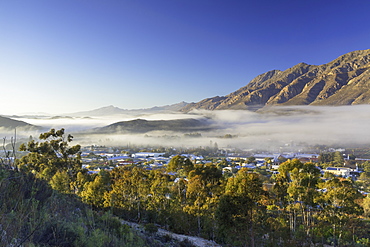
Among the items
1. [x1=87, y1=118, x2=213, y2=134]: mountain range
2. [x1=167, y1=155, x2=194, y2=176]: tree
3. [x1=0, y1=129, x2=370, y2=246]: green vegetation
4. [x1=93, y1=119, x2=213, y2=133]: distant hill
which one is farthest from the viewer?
[x1=93, y1=119, x2=213, y2=133]: distant hill

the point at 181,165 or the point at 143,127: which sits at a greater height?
the point at 181,165

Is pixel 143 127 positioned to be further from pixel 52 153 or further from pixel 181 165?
pixel 181 165

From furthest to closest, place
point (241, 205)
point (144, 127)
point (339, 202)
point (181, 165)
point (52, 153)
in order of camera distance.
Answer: point (144, 127) → point (52, 153) → point (181, 165) → point (339, 202) → point (241, 205)

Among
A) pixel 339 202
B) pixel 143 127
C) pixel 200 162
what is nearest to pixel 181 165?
pixel 339 202

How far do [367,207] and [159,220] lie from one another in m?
19.6

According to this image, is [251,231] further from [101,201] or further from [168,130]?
[168,130]

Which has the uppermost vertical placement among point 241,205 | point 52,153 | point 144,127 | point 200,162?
point 52,153

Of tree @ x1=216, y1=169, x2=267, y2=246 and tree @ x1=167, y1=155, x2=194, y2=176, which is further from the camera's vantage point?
tree @ x1=167, y1=155, x2=194, y2=176

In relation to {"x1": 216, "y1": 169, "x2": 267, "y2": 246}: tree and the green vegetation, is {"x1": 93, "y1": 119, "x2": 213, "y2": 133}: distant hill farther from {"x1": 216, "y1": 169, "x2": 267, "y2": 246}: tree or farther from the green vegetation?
{"x1": 216, "y1": 169, "x2": 267, "y2": 246}: tree

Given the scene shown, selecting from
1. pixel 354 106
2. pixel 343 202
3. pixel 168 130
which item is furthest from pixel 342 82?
pixel 343 202

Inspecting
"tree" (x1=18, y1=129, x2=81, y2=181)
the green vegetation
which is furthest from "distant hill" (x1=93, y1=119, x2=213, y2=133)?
the green vegetation

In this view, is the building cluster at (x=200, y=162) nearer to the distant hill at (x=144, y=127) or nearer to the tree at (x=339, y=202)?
the tree at (x=339, y=202)

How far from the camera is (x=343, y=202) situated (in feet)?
36.5

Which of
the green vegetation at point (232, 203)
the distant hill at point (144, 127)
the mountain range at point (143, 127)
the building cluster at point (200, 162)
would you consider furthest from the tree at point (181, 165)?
the distant hill at point (144, 127)
